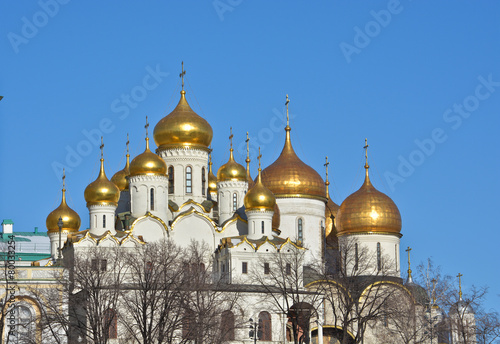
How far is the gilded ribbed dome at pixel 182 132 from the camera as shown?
62.8m

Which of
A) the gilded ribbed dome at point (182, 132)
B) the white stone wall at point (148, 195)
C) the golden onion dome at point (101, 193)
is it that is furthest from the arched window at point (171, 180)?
the golden onion dome at point (101, 193)

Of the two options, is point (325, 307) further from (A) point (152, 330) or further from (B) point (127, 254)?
(A) point (152, 330)

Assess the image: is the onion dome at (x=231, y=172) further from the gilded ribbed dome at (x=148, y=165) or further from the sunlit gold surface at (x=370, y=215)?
the sunlit gold surface at (x=370, y=215)

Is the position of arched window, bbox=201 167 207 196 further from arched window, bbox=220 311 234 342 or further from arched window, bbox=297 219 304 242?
arched window, bbox=220 311 234 342

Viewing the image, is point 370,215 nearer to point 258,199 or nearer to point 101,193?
point 258,199

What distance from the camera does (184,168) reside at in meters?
62.7

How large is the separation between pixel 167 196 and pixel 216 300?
32.5 ft

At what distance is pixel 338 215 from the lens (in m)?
66.1

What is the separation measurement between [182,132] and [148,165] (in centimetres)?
393

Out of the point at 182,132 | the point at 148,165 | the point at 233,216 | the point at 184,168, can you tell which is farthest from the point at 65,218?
the point at 233,216

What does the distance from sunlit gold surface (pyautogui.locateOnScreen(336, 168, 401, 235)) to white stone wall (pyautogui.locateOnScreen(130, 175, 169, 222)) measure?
38.1 feet

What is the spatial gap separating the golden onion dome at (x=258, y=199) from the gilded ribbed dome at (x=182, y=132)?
218 inches

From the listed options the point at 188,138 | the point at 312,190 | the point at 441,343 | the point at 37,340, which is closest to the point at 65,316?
the point at 37,340

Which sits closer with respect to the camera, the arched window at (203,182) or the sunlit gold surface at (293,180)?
the arched window at (203,182)
